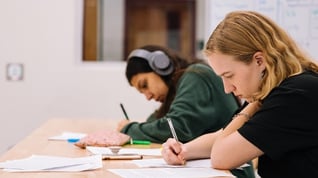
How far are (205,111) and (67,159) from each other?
24.6 inches

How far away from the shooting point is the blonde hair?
1.40m

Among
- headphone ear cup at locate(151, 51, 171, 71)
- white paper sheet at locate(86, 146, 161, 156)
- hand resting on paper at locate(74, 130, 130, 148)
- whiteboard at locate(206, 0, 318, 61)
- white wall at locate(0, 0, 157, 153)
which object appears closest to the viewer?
white paper sheet at locate(86, 146, 161, 156)

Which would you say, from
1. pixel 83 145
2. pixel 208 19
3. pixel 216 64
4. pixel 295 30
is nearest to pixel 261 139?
pixel 216 64

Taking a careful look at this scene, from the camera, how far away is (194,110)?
2012 millimetres

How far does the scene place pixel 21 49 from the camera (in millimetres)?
3656

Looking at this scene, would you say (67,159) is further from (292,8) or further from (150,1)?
(150,1)

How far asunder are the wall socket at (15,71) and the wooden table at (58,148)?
1.01 metres

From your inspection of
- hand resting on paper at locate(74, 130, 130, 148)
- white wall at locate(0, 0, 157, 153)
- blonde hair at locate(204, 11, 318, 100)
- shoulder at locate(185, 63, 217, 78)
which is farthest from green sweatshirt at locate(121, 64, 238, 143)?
white wall at locate(0, 0, 157, 153)

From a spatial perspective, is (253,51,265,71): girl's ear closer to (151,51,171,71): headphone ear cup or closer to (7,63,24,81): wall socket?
(151,51,171,71): headphone ear cup

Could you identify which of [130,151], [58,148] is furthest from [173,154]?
[58,148]

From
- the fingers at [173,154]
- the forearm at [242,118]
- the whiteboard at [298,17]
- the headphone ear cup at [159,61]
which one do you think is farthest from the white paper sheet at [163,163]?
the whiteboard at [298,17]

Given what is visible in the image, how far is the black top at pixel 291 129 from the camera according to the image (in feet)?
4.35

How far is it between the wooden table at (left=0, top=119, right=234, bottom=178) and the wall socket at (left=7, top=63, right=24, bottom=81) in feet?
3.33

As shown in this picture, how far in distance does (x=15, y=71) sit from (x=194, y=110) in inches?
79.2
